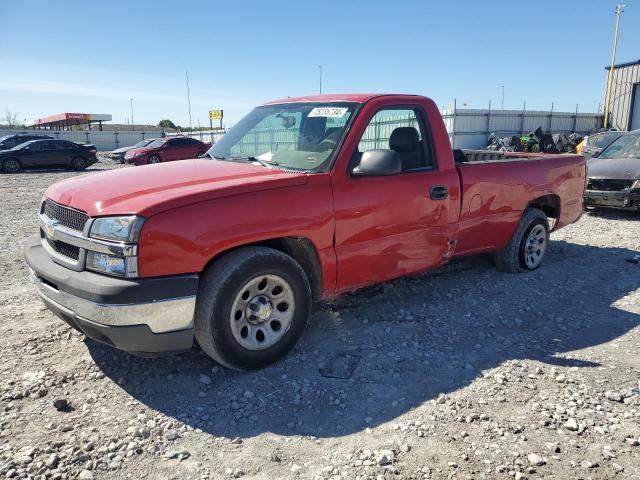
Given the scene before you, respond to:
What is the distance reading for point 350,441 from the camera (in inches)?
110

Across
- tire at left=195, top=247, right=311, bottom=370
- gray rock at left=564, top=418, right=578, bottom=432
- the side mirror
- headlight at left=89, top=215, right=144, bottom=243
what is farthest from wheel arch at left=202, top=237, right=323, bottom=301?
gray rock at left=564, top=418, right=578, bottom=432

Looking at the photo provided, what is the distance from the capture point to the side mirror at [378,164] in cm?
359

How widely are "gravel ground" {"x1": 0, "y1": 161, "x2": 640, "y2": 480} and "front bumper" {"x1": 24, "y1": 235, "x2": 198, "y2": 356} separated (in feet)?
1.49

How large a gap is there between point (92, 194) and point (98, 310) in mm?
845

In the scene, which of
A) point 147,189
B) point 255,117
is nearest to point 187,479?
point 147,189

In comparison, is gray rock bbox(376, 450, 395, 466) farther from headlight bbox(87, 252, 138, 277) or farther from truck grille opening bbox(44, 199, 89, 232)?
truck grille opening bbox(44, 199, 89, 232)

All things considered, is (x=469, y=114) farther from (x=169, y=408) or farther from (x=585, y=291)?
(x=169, y=408)

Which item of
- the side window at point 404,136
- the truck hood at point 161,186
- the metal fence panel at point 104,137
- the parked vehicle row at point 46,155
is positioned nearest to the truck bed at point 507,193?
the side window at point 404,136

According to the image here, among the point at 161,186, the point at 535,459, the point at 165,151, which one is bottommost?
the point at 535,459

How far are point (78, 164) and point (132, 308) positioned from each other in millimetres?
22129

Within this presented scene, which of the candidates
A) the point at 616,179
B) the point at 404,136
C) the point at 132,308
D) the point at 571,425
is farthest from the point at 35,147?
the point at 571,425

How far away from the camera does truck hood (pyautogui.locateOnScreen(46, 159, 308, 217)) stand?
3.00 meters

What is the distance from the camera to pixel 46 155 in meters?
21.4

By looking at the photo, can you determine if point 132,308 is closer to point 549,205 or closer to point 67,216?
point 67,216
